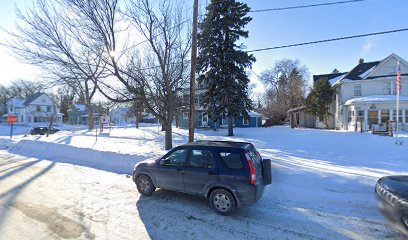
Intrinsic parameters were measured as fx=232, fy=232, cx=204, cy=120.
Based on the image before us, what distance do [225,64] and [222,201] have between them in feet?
57.7

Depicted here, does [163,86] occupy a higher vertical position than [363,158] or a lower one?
higher

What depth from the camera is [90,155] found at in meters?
12.0

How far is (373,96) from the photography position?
2386cm

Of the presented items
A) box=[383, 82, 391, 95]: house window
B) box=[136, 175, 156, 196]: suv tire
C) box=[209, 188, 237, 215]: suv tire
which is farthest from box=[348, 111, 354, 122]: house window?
box=[136, 175, 156, 196]: suv tire

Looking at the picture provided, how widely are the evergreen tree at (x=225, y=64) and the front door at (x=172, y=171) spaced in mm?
15503

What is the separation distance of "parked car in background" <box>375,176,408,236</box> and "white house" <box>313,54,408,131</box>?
20456 mm

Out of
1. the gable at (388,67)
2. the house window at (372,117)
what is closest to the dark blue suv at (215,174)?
the house window at (372,117)

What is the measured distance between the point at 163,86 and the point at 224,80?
905cm

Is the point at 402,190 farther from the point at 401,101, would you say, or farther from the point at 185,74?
the point at 401,101

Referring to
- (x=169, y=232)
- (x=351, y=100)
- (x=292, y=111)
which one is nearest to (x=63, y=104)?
(x=292, y=111)

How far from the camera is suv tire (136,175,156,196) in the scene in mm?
6141

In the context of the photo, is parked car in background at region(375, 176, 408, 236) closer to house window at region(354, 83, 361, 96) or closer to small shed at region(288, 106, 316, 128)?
house window at region(354, 83, 361, 96)

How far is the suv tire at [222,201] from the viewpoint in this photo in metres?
5.02

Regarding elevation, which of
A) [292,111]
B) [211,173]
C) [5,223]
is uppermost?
[292,111]
